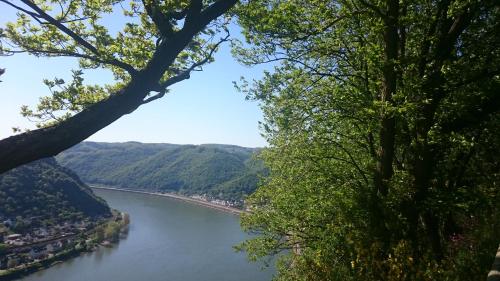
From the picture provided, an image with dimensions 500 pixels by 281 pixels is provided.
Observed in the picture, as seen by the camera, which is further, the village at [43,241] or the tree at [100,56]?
the village at [43,241]

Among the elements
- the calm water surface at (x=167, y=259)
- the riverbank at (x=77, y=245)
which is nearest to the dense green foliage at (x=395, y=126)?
the calm water surface at (x=167, y=259)

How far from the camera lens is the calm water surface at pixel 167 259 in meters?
50.0

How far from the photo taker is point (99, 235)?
7550 cm

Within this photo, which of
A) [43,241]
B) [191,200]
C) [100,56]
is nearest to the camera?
[100,56]

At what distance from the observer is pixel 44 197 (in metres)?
95.1

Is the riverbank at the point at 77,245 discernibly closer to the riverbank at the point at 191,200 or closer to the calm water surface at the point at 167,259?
the calm water surface at the point at 167,259

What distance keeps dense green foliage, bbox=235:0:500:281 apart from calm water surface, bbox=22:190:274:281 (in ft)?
129

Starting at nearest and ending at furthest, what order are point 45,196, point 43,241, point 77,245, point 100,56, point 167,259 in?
point 100,56 → point 167,259 → point 77,245 → point 43,241 → point 45,196

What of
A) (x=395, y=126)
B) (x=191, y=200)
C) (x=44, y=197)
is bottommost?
(x=44, y=197)

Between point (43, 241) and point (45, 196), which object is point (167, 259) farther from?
point (45, 196)

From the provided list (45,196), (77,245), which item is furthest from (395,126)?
(45,196)

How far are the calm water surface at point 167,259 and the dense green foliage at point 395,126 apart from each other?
39247mm

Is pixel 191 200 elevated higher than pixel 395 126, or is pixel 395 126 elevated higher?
pixel 191 200

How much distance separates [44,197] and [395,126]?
103 meters
